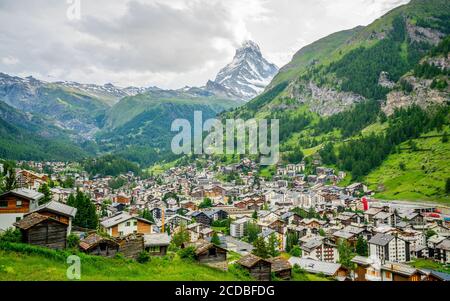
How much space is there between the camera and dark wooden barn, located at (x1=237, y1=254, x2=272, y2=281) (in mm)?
36969

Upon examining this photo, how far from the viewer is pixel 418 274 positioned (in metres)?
50.0

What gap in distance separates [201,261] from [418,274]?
1216 inches

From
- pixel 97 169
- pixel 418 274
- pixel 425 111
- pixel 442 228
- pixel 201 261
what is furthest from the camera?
pixel 97 169

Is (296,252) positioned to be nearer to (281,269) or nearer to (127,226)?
(281,269)

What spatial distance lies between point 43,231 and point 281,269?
23.0 m

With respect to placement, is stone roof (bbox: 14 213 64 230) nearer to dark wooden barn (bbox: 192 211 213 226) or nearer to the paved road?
the paved road

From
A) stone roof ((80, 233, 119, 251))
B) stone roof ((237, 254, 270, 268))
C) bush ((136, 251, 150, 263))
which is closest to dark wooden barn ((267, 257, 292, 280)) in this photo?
stone roof ((237, 254, 270, 268))

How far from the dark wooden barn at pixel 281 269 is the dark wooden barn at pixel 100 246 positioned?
16.0 metres

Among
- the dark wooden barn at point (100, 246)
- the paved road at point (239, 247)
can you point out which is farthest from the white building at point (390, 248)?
the dark wooden barn at point (100, 246)

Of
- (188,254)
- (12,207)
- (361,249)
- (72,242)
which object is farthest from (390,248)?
(12,207)

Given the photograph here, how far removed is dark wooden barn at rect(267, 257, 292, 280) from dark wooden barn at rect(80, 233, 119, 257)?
1596cm
